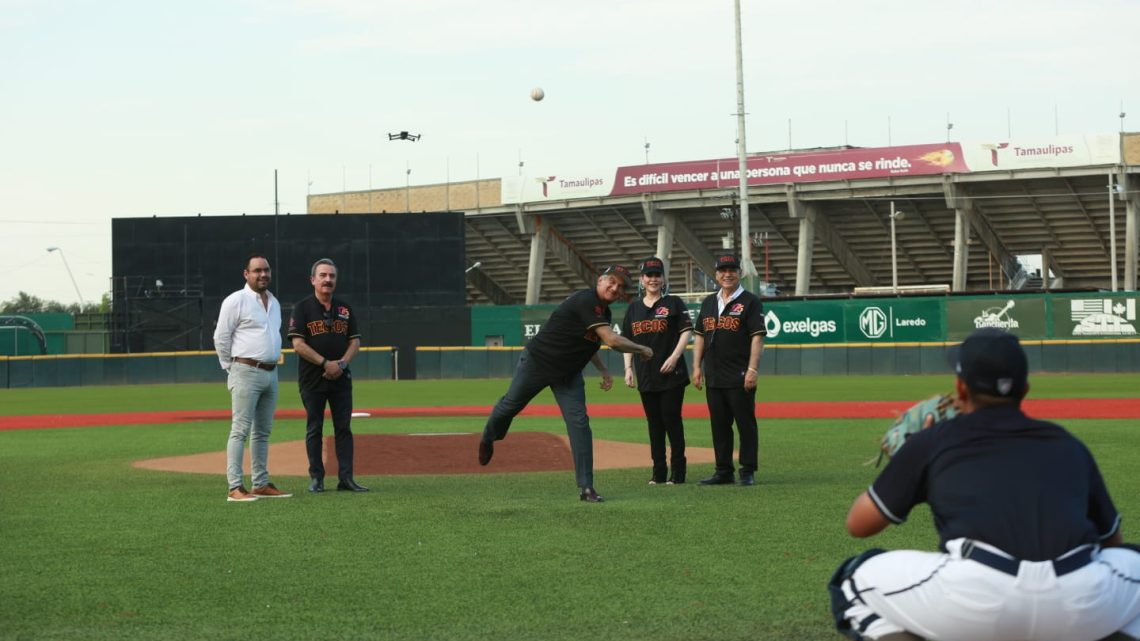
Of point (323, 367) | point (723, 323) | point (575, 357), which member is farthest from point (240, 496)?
point (723, 323)

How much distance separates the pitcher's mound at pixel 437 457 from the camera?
12.8m

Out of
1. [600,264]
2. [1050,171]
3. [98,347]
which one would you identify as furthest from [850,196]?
[98,347]

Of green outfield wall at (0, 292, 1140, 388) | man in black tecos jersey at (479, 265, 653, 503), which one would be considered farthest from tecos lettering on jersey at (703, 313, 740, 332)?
green outfield wall at (0, 292, 1140, 388)

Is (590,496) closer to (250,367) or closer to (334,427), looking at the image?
(334,427)

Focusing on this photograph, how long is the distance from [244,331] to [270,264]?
34.4 meters

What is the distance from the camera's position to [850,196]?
57.8 metres

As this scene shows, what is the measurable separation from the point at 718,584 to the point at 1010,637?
105 inches

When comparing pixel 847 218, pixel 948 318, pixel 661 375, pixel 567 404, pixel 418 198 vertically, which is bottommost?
pixel 567 404

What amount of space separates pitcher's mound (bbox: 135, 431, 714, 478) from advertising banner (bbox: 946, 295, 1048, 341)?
2664cm

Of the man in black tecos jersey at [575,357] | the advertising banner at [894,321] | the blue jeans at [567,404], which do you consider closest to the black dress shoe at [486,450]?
the blue jeans at [567,404]

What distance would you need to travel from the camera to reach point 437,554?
7570 millimetres

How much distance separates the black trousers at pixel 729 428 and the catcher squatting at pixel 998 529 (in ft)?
22.4

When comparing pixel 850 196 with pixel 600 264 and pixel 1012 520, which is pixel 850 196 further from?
pixel 1012 520

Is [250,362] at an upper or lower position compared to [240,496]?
upper
